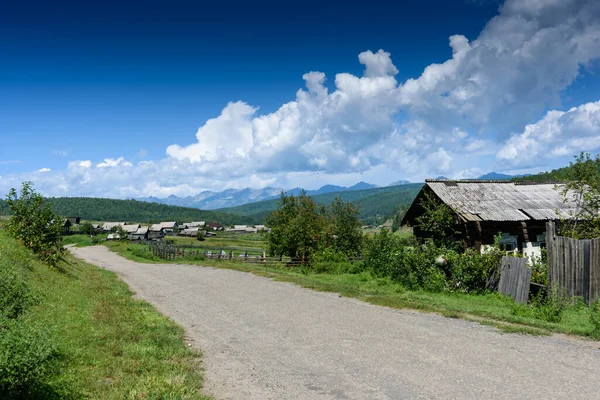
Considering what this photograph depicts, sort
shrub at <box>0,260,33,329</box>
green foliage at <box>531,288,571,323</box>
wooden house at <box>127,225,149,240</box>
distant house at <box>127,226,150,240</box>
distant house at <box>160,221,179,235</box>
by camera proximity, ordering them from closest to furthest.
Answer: shrub at <box>0,260,33,329</box> → green foliage at <box>531,288,571,323</box> → wooden house at <box>127,225,149,240</box> → distant house at <box>127,226,150,240</box> → distant house at <box>160,221,179,235</box>

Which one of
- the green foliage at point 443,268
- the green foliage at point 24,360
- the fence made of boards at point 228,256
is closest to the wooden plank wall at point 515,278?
the green foliage at point 443,268

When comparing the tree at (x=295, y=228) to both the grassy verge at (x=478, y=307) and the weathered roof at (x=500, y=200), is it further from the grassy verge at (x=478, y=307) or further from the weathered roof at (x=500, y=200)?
the grassy verge at (x=478, y=307)

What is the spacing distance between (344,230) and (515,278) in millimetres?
22569

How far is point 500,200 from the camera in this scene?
24797mm

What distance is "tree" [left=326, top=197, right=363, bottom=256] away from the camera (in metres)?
38.3

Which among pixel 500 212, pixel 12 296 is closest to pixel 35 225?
pixel 12 296

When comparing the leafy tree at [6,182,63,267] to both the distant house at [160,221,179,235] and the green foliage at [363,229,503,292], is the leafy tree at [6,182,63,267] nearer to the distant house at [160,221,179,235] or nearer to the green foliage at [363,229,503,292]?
the green foliage at [363,229,503,292]

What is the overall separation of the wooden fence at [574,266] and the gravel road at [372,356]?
5478mm

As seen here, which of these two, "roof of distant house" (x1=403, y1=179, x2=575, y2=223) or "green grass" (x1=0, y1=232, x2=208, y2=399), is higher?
"roof of distant house" (x1=403, y1=179, x2=575, y2=223)

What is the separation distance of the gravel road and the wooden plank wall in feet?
16.2

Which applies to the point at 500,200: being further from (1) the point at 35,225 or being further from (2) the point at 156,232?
(2) the point at 156,232

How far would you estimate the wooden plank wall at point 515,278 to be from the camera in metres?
16.0

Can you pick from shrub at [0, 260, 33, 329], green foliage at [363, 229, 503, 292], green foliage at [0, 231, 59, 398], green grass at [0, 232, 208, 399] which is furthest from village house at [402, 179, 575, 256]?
green foliage at [0, 231, 59, 398]

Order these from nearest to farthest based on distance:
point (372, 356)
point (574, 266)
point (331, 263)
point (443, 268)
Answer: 1. point (372, 356)
2. point (574, 266)
3. point (443, 268)
4. point (331, 263)
